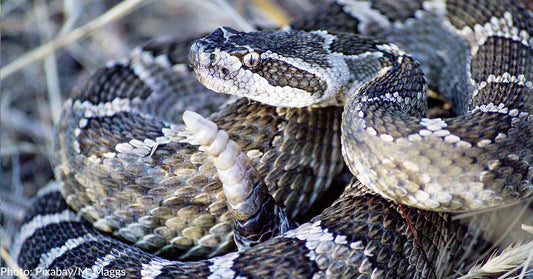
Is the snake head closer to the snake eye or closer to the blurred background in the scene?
the snake eye

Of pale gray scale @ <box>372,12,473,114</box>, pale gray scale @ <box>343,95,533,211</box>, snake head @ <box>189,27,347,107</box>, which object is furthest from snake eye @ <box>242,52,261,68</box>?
pale gray scale @ <box>372,12,473,114</box>

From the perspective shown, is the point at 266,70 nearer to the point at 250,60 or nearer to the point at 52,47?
the point at 250,60

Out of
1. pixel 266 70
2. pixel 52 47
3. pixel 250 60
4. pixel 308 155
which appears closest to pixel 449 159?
pixel 308 155

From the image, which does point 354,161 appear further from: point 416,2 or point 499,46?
point 416,2

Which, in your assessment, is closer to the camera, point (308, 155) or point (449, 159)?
point (449, 159)

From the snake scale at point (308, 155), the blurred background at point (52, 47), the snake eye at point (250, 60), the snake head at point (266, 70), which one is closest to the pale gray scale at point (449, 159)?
the snake scale at point (308, 155)

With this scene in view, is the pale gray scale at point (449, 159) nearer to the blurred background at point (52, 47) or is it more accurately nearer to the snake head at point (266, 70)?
the snake head at point (266, 70)

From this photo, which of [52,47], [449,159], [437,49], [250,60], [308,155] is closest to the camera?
[449,159]

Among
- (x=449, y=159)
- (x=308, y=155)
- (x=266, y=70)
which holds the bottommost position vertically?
(x=308, y=155)
